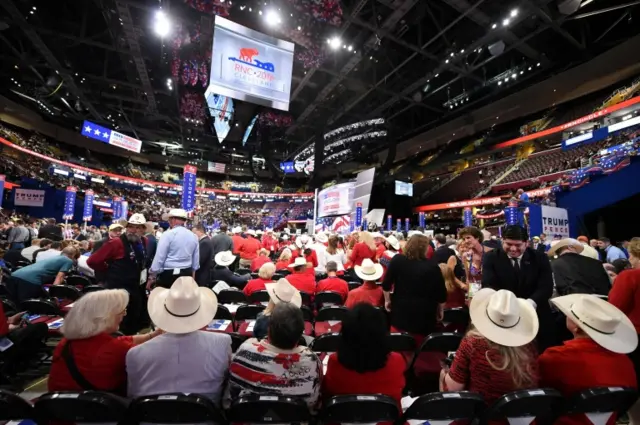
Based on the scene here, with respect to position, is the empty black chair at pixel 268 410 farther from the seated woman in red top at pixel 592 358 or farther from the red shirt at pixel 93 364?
the seated woman in red top at pixel 592 358

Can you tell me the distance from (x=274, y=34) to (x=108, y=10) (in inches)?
191

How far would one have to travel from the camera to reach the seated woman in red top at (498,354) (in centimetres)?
171

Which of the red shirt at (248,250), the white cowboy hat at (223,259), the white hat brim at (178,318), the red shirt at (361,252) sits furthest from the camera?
the red shirt at (248,250)

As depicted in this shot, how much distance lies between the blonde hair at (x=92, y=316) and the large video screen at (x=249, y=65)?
25.6 feet

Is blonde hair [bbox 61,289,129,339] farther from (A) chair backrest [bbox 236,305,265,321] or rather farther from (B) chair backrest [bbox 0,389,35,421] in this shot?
(A) chair backrest [bbox 236,305,265,321]

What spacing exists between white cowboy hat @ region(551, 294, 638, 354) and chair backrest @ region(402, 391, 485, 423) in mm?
736

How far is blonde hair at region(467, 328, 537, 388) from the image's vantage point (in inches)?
67.0

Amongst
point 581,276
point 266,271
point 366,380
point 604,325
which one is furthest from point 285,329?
point 581,276

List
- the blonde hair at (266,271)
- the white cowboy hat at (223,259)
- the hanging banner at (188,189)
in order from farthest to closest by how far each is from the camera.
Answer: the hanging banner at (188,189) < the white cowboy hat at (223,259) < the blonde hair at (266,271)

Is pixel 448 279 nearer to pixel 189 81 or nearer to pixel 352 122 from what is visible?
pixel 189 81

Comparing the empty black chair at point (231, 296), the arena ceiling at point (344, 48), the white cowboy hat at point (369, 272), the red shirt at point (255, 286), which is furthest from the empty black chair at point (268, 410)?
the arena ceiling at point (344, 48)

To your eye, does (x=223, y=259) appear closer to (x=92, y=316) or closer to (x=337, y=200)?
(x=92, y=316)

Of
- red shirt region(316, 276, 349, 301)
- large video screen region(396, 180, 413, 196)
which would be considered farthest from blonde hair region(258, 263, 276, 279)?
large video screen region(396, 180, 413, 196)

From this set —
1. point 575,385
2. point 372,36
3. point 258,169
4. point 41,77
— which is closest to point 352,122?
point 372,36
